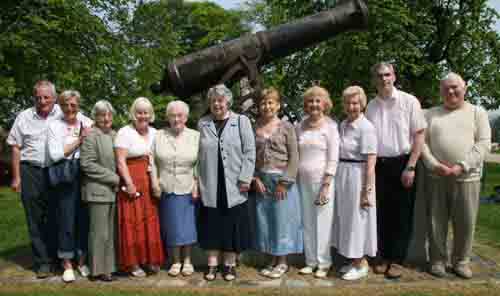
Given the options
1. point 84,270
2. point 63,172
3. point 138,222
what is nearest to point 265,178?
point 138,222

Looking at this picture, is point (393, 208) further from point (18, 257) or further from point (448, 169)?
point (18, 257)

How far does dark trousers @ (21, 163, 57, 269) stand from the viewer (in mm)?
5004

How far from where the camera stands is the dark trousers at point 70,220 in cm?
490

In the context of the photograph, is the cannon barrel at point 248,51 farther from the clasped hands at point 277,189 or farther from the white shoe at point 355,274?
the white shoe at point 355,274

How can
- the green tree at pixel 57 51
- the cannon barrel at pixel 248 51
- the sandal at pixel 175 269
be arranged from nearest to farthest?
1. the sandal at pixel 175 269
2. the cannon barrel at pixel 248 51
3. the green tree at pixel 57 51

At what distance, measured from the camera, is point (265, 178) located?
487 centimetres

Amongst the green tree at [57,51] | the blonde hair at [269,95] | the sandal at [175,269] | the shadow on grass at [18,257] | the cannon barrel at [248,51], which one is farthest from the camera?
→ the green tree at [57,51]

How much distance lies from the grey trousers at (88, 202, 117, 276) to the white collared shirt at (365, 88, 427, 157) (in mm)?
2683

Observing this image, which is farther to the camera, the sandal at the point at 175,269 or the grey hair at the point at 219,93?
the sandal at the point at 175,269

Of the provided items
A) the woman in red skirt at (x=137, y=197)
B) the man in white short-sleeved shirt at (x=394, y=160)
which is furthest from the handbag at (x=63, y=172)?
the man in white short-sleeved shirt at (x=394, y=160)

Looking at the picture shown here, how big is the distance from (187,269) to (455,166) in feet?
9.10

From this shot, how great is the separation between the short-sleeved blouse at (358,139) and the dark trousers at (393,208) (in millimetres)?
265

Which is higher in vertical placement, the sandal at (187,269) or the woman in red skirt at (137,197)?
the woman in red skirt at (137,197)

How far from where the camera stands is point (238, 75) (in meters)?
6.14
